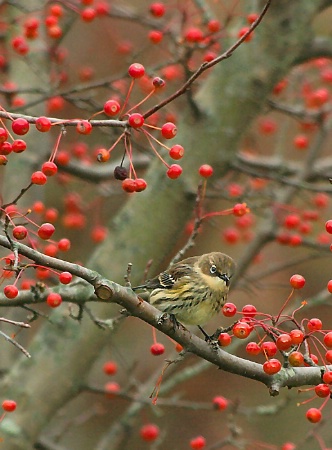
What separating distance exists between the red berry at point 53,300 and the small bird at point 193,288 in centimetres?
80

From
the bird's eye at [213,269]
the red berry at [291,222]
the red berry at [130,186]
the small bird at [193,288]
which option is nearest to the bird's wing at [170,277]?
the small bird at [193,288]

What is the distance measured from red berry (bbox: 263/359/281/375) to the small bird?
126 cm

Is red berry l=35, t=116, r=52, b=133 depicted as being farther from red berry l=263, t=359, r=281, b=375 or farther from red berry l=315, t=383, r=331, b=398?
red berry l=315, t=383, r=331, b=398

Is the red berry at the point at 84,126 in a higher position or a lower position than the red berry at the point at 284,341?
higher

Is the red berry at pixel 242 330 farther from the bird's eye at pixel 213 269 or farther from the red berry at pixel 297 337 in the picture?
the bird's eye at pixel 213 269

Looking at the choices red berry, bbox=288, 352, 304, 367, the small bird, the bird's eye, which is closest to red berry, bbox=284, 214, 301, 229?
the small bird

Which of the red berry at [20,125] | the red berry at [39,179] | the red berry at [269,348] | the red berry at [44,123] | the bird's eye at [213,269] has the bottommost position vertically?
the bird's eye at [213,269]

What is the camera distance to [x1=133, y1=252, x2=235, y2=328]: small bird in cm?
471

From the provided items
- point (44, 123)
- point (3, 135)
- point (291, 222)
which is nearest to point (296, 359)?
point (44, 123)

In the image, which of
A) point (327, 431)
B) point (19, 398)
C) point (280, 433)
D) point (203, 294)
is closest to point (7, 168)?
point (19, 398)

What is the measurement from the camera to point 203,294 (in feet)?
15.9

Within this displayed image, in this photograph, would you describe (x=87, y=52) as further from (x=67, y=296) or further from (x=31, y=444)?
(x=67, y=296)

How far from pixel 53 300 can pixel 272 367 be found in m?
1.11

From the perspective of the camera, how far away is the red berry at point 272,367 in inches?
132
